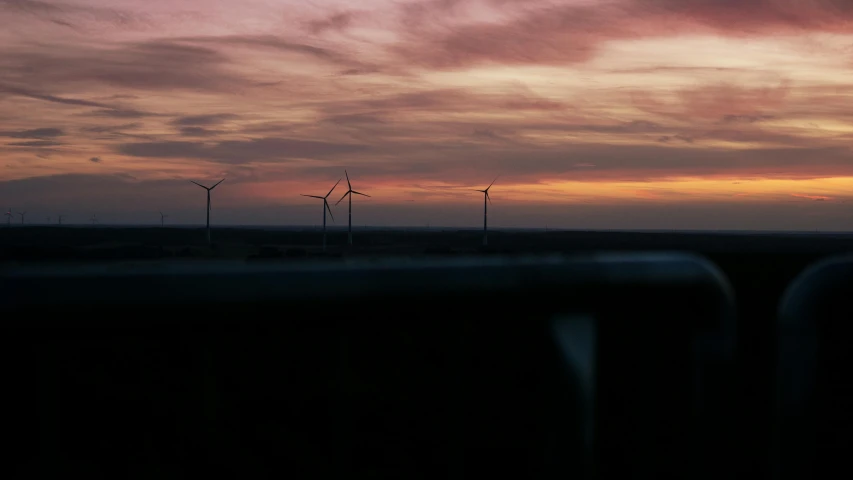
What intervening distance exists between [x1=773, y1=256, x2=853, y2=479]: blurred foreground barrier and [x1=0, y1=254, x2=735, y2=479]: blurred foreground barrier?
17 cm

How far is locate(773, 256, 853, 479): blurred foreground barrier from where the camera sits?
216 cm

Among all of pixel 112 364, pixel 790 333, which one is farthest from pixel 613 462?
pixel 112 364

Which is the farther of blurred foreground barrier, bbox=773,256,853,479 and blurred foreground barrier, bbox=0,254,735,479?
blurred foreground barrier, bbox=773,256,853,479

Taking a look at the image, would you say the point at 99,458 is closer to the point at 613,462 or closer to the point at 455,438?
the point at 455,438

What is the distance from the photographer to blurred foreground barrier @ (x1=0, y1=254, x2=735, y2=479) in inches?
55.4

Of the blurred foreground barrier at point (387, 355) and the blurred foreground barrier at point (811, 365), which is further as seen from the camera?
the blurred foreground barrier at point (811, 365)

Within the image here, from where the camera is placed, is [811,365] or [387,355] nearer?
[811,365]

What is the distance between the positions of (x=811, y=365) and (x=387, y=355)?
123 centimetres

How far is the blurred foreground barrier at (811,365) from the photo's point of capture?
2162mm

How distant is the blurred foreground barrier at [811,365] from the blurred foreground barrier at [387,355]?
168 millimetres

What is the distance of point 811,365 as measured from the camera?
2.16m

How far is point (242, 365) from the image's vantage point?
162 centimetres

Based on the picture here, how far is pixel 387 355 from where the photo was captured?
251 cm

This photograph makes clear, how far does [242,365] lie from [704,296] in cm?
123
